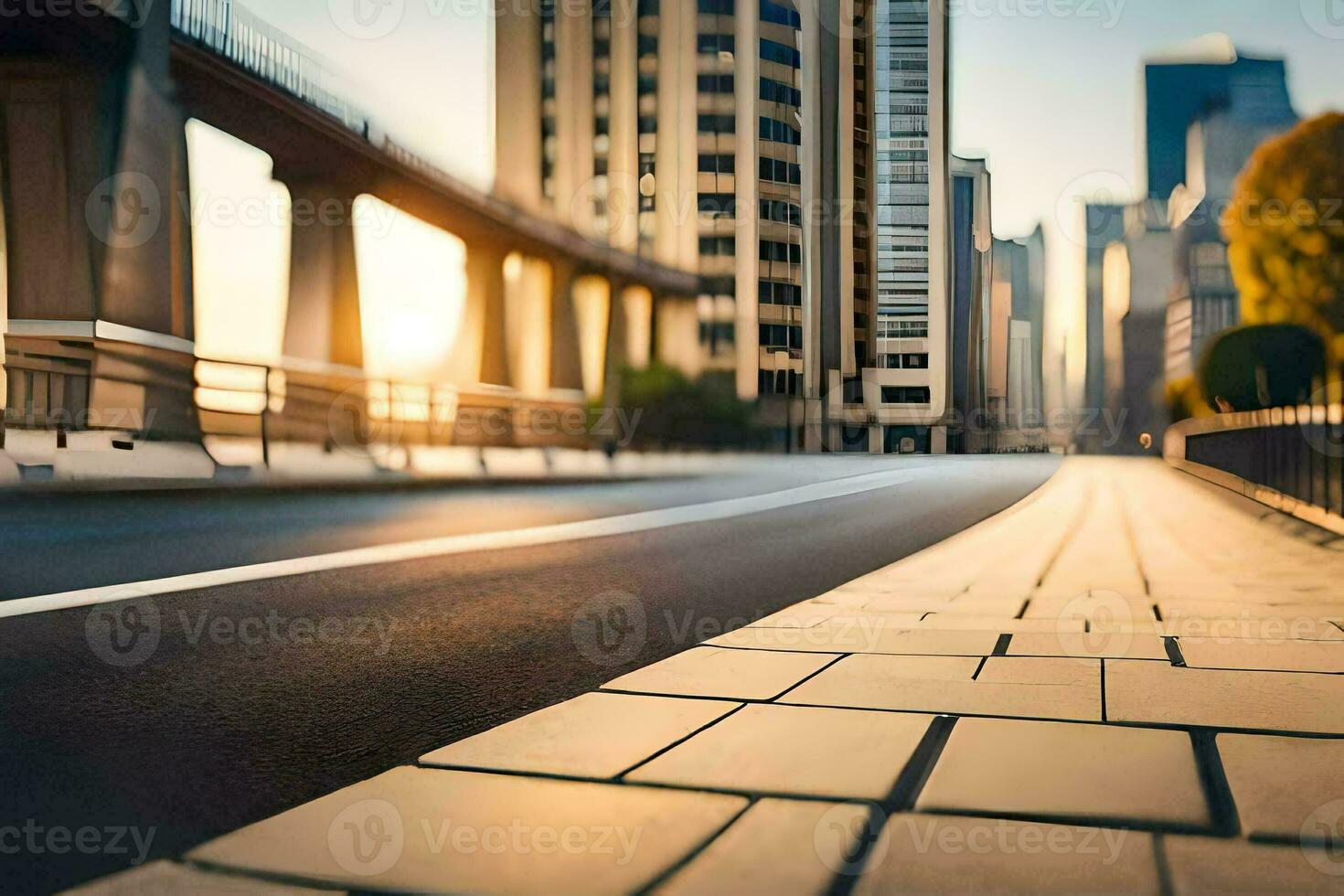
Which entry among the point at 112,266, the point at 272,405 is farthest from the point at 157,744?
the point at 112,266

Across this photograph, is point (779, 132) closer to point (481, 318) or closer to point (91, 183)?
point (481, 318)

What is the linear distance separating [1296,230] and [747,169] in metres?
50.4

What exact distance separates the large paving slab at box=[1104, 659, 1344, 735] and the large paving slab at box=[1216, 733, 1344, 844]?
0.58 feet

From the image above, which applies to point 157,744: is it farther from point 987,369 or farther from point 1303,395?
point 987,369

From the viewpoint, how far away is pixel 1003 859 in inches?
78.6

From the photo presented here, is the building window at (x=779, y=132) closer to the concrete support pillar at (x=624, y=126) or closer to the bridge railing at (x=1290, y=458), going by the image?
the concrete support pillar at (x=624, y=126)

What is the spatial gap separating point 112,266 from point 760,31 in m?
65.1

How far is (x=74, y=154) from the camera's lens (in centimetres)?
2009

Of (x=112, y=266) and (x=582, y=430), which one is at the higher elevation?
(x=112, y=266)

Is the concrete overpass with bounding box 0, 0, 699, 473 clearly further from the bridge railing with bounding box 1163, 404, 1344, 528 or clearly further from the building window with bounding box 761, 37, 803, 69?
the building window with bounding box 761, 37, 803, 69

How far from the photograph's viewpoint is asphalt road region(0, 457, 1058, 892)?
2.46 m

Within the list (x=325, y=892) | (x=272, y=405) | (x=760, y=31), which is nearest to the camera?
(x=325, y=892)

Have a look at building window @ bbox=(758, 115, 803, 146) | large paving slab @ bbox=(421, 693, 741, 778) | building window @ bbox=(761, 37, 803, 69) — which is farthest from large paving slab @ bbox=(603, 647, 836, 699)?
building window @ bbox=(758, 115, 803, 146)

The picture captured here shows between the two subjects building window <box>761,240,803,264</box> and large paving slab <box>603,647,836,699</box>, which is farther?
building window <box>761,240,803,264</box>
